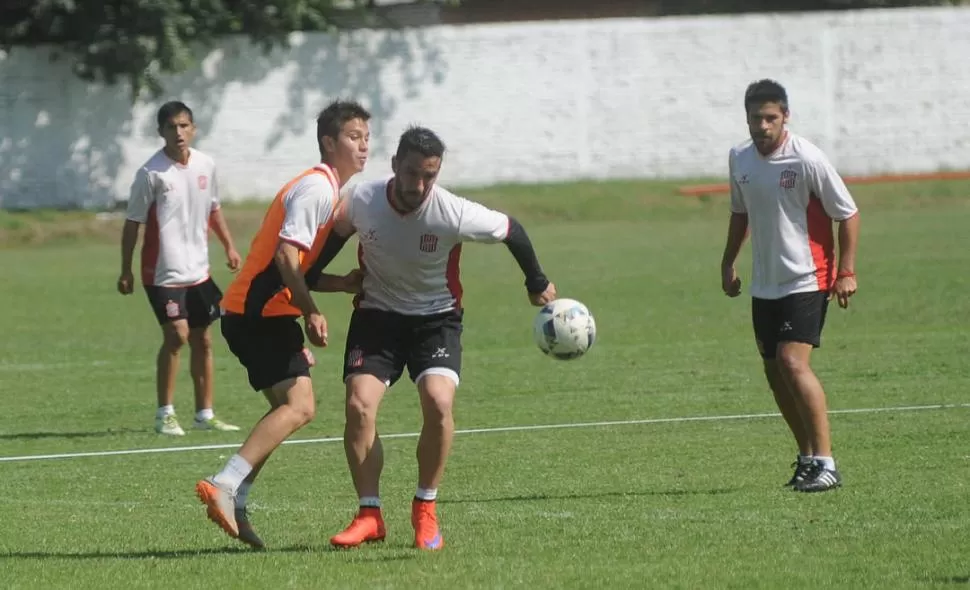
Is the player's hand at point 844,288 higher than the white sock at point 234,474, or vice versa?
the player's hand at point 844,288

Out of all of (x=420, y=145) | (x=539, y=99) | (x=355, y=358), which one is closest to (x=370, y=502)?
(x=355, y=358)

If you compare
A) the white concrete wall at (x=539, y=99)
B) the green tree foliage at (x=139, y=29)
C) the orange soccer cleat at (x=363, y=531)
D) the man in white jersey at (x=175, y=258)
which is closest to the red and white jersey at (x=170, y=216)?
the man in white jersey at (x=175, y=258)

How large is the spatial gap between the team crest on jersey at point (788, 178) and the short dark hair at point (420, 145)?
7.93ft

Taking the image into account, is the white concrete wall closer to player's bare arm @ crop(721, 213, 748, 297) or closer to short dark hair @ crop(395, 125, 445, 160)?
player's bare arm @ crop(721, 213, 748, 297)

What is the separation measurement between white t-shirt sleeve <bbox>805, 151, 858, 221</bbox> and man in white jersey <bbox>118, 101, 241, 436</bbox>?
4.89m

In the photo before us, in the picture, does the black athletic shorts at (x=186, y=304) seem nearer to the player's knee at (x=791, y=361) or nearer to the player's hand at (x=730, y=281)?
the player's hand at (x=730, y=281)

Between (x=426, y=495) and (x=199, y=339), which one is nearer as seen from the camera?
(x=426, y=495)

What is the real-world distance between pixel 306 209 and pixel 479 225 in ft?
2.48

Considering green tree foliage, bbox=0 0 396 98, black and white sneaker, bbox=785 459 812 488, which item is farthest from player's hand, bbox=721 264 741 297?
green tree foliage, bbox=0 0 396 98

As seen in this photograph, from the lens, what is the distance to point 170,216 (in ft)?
42.6

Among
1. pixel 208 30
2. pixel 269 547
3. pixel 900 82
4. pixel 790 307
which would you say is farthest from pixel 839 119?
pixel 269 547

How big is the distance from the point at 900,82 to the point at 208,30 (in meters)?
12.6

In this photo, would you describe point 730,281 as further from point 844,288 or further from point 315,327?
point 315,327

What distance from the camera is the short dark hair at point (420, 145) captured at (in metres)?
7.57
